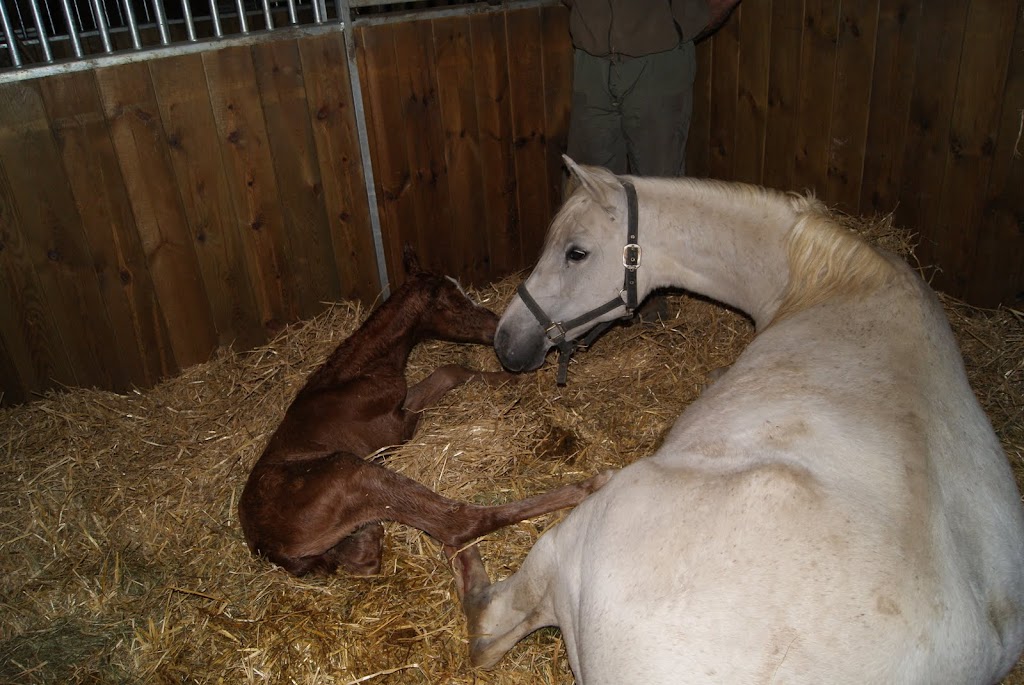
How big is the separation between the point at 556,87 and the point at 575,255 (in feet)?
7.59

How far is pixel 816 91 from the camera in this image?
436cm

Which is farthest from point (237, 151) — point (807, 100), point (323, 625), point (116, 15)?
point (116, 15)

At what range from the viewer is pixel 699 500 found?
1844 mm

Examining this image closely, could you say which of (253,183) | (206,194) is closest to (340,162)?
(253,183)

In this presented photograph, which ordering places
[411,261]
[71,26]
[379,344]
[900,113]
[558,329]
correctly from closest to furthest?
[558,329]
[71,26]
[379,344]
[411,261]
[900,113]

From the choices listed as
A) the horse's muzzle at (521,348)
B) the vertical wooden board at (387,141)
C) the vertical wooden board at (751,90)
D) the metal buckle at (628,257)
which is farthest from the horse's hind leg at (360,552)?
the vertical wooden board at (751,90)

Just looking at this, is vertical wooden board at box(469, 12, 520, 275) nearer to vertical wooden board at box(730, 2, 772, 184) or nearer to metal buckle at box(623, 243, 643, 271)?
vertical wooden board at box(730, 2, 772, 184)

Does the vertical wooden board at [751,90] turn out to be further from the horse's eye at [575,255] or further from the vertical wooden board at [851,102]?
the horse's eye at [575,255]

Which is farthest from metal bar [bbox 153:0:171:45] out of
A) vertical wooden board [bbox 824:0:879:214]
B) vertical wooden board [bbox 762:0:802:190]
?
vertical wooden board [bbox 824:0:879:214]

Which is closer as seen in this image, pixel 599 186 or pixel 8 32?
pixel 599 186

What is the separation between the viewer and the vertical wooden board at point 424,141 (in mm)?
4230

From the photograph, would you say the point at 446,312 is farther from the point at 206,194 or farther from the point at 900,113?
the point at 900,113

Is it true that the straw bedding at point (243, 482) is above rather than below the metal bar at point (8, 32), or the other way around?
below

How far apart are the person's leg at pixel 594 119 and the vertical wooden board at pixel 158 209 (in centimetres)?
231
